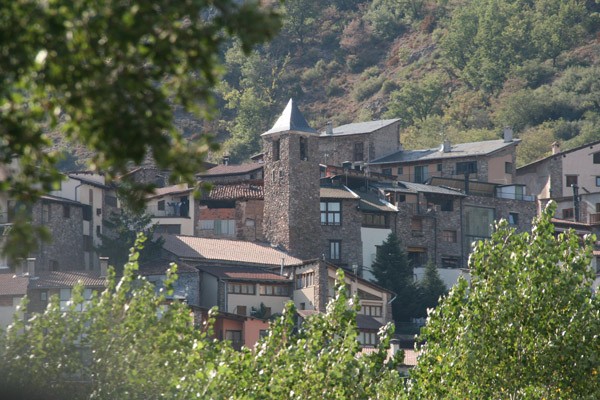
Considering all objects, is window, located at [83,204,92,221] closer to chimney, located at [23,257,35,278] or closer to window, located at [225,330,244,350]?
chimney, located at [23,257,35,278]

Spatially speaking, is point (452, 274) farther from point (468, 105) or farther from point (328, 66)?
point (328, 66)

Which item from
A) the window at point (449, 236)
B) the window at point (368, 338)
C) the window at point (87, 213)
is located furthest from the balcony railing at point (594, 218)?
the window at point (87, 213)

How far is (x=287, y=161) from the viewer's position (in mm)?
84000

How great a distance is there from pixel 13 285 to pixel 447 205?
32.0 metres

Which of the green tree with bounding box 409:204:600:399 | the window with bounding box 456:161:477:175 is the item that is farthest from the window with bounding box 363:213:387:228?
the green tree with bounding box 409:204:600:399

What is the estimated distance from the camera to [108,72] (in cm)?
949

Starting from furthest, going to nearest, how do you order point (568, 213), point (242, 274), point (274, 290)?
1. point (568, 213)
2. point (274, 290)
3. point (242, 274)

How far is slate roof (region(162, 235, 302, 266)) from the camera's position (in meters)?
77.8

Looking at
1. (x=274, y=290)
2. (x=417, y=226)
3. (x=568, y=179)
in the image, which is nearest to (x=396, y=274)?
(x=417, y=226)

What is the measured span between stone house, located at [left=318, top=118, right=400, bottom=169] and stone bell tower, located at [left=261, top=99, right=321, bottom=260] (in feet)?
61.7

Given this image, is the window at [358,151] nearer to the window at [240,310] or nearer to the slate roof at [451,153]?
the slate roof at [451,153]

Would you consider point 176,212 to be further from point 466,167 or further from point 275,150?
point 466,167

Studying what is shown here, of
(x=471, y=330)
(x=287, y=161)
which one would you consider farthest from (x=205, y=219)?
(x=471, y=330)

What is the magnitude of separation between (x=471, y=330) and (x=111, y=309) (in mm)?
8849
